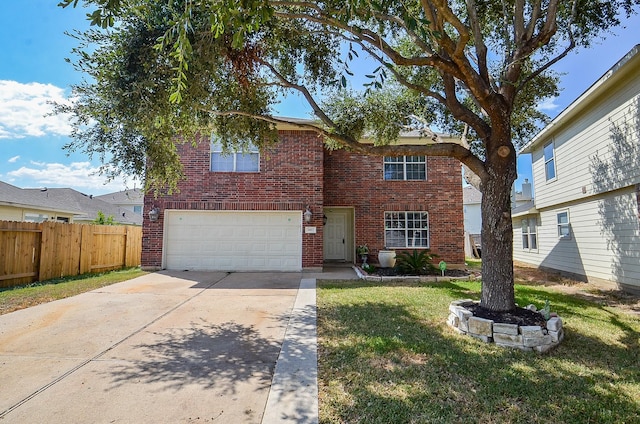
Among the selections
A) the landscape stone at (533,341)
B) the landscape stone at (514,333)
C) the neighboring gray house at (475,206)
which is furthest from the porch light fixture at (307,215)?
the neighboring gray house at (475,206)

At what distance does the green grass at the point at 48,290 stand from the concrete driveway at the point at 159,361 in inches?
20.9

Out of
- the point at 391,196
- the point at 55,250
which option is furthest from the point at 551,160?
the point at 55,250

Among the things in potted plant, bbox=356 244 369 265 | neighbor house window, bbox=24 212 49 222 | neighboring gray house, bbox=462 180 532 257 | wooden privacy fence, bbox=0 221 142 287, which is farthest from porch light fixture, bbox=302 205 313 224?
neighboring gray house, bbox=462 180 532 257

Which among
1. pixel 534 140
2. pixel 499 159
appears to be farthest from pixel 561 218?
pixel 499 159

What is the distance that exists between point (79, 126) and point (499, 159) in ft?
23.1

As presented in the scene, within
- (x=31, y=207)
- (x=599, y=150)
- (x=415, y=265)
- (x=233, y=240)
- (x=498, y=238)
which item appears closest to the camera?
(x=498, y=238)

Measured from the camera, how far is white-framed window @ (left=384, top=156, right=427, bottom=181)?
42.5 ft

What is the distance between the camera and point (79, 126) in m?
5.85

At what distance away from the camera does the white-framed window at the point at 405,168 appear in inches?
510

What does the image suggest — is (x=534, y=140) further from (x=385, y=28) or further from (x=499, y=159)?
(x=499, y=159)

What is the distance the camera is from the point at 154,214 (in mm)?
10883

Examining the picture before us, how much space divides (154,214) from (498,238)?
33.1 feet

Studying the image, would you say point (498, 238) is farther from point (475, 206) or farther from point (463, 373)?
point (475, 206)

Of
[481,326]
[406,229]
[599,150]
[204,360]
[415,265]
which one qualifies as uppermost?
[599,150]
